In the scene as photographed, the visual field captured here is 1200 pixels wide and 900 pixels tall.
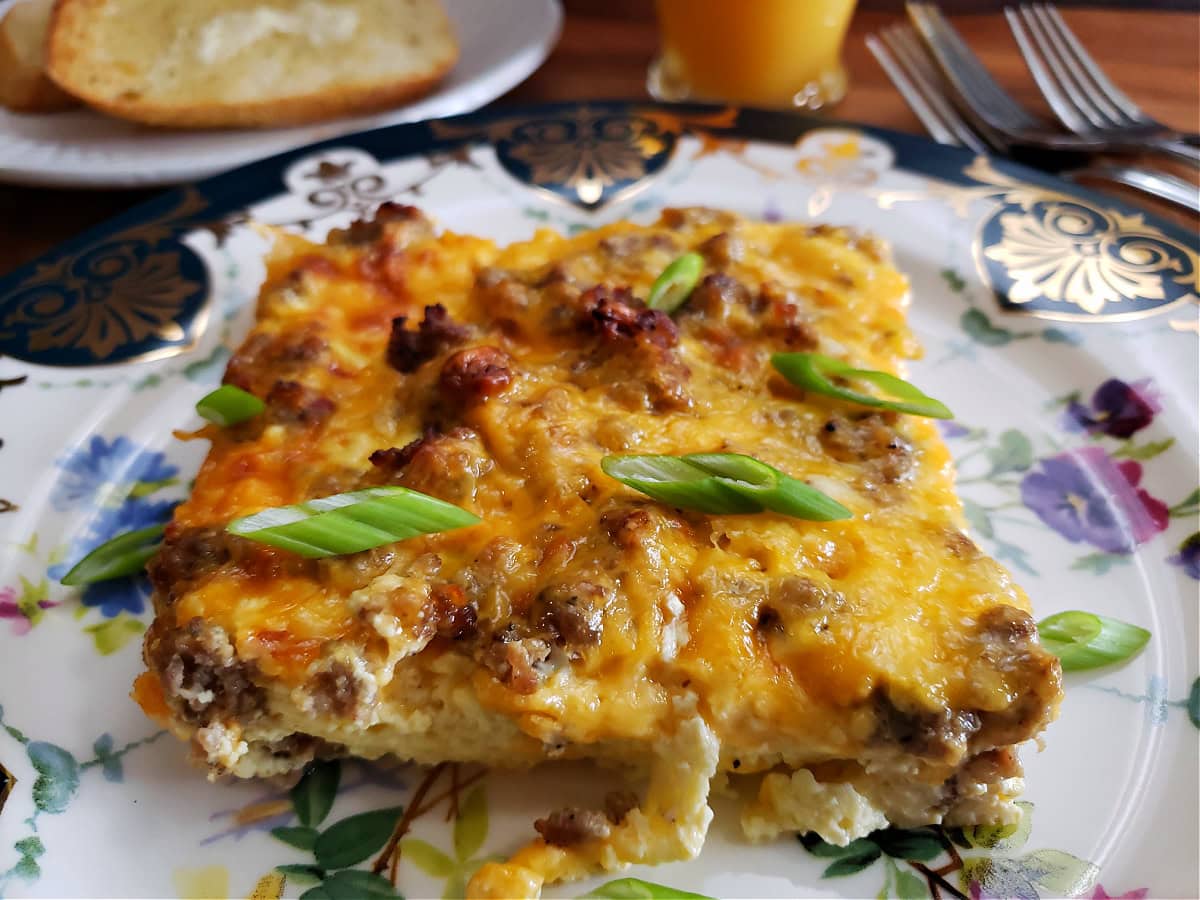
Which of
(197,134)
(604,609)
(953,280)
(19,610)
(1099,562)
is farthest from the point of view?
(197,134)

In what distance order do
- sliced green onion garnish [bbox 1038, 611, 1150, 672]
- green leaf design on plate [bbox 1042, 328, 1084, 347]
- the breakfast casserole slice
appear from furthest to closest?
1. green leaf design on plate [bbox 1042, 328, 1084, 347]
2. sliced green onion garnish [bbox 1038, 611, 1150, 672]
3. the breakfast casserole slice

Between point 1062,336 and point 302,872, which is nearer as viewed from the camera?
point 302,872

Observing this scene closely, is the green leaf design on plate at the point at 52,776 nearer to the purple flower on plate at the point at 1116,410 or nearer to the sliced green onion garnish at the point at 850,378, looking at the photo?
the sliced green onion garnish at the point at 850,378

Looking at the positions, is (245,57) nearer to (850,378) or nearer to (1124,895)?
(850,378)

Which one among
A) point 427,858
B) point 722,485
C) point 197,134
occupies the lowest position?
point 197,134

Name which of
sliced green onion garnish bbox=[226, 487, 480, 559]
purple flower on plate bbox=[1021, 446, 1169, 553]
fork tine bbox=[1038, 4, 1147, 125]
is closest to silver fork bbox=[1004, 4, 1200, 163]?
fork tine bbox=[1038, 4, 1147, 125]

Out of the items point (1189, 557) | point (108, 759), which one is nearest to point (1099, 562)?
point (1189, 557)

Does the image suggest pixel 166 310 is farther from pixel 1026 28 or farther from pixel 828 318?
pixel 1026 28

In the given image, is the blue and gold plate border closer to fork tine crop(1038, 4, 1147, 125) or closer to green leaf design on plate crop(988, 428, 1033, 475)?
green leaf design on plate crop(988, 428, 1033, 475)
